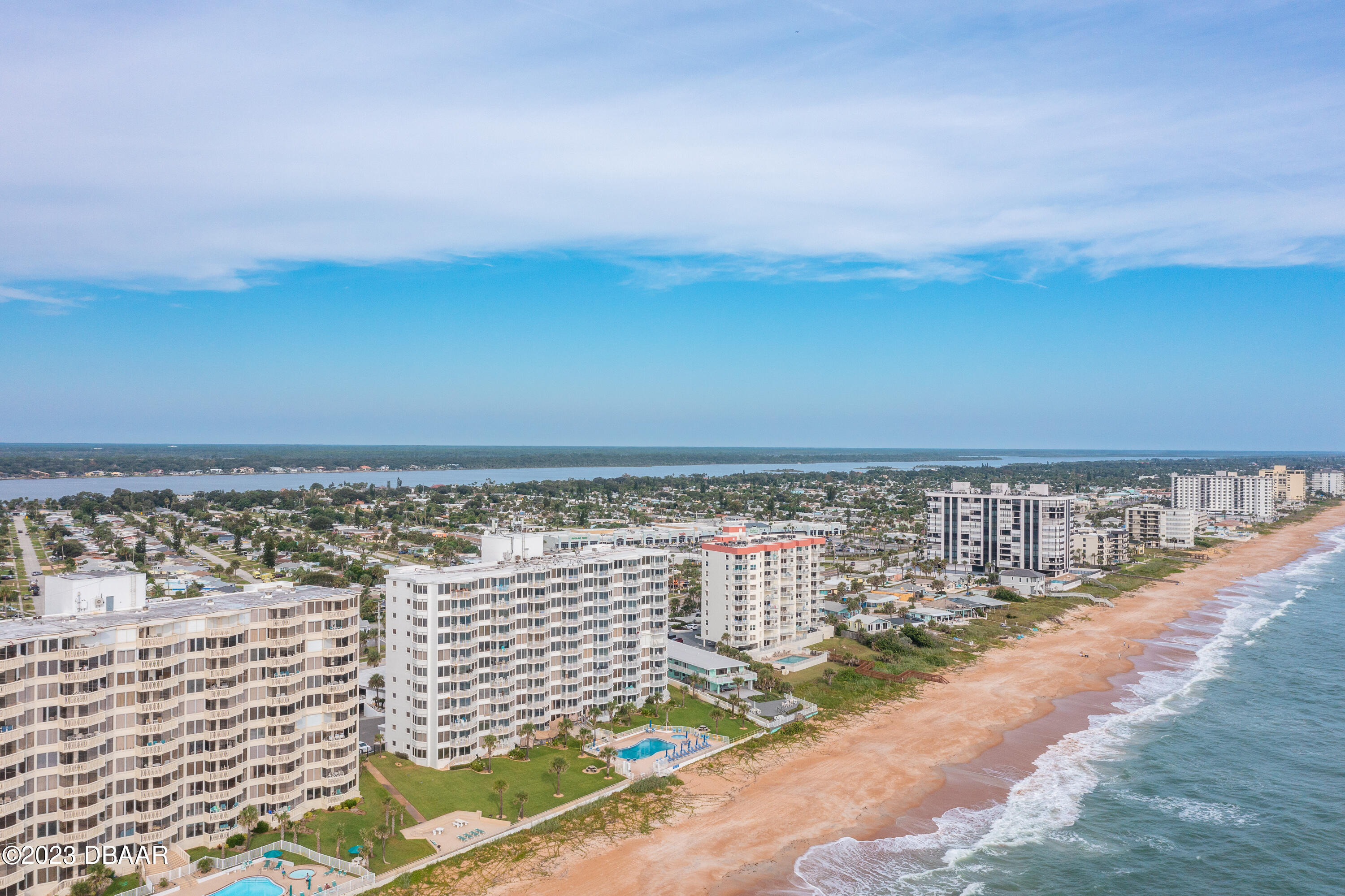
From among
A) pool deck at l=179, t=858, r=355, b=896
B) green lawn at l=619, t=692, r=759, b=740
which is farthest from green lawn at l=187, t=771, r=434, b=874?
green lawn at l=619, t=692, r=759, b=740

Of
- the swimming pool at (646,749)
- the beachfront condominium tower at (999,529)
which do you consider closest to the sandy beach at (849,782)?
the swimming pool at (646,749)

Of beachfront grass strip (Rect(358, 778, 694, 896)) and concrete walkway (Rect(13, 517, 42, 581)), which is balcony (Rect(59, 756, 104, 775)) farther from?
concrete walkway (Rect(13, 517, 42, 581))

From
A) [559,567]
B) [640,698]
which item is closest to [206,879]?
[559,567]

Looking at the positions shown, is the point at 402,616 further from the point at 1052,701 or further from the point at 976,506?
the point at 976,506

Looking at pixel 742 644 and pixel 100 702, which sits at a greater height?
pixel 100 702

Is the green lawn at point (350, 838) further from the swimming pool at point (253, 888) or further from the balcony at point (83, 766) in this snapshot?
the balcony at point (83, 766)

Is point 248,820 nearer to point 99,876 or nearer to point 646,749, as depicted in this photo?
point 99,876
